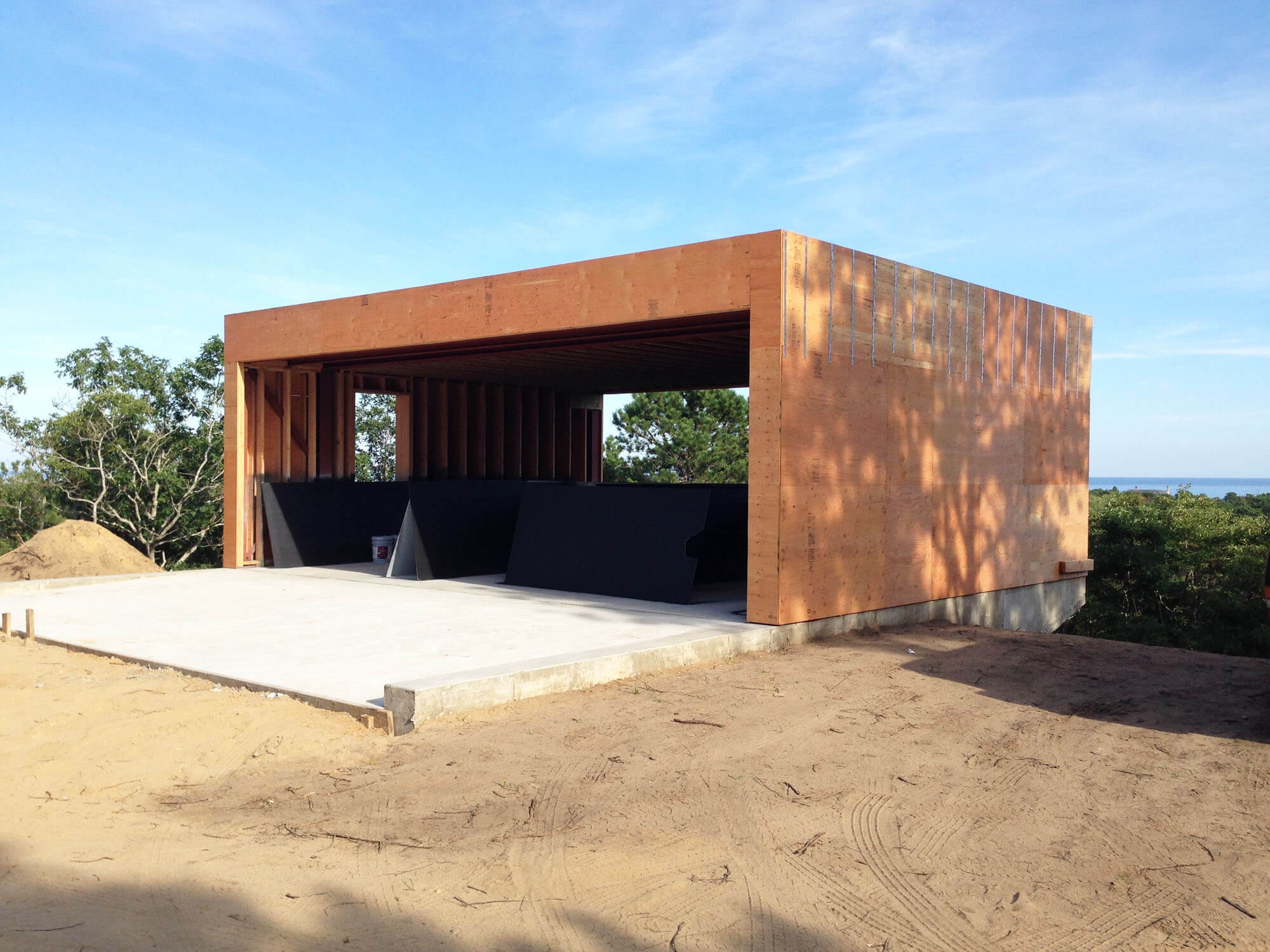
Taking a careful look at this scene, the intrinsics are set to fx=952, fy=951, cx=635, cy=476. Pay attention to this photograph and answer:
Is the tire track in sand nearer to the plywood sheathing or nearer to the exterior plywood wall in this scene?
the exterior plywood wall

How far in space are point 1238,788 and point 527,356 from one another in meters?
12.3

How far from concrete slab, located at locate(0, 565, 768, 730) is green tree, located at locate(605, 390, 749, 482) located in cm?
1935

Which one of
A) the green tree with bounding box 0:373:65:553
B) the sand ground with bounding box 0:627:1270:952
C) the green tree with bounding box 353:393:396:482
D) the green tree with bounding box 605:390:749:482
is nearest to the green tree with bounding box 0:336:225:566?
the green tree with bounding box 0:373:65:553

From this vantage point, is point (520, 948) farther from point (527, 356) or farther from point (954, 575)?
point (527, 356)

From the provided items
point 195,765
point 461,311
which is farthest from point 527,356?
point 195,765

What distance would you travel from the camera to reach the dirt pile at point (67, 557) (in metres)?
17.4

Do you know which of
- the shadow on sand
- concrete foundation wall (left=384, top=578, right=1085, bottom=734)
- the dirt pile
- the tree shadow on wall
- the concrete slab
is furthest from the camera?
the dirt pile

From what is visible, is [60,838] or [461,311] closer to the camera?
[60,838]

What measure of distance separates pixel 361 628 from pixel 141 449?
17626mm

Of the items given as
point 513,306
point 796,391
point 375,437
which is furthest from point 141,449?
point 796,391

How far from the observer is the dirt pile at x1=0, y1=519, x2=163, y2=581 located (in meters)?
17.4

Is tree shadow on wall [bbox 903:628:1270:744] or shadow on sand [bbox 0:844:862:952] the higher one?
shadow on sand [bbox 0:844:862:952]

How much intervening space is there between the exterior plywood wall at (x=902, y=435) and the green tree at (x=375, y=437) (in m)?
24.0

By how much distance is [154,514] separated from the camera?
24562 mm
